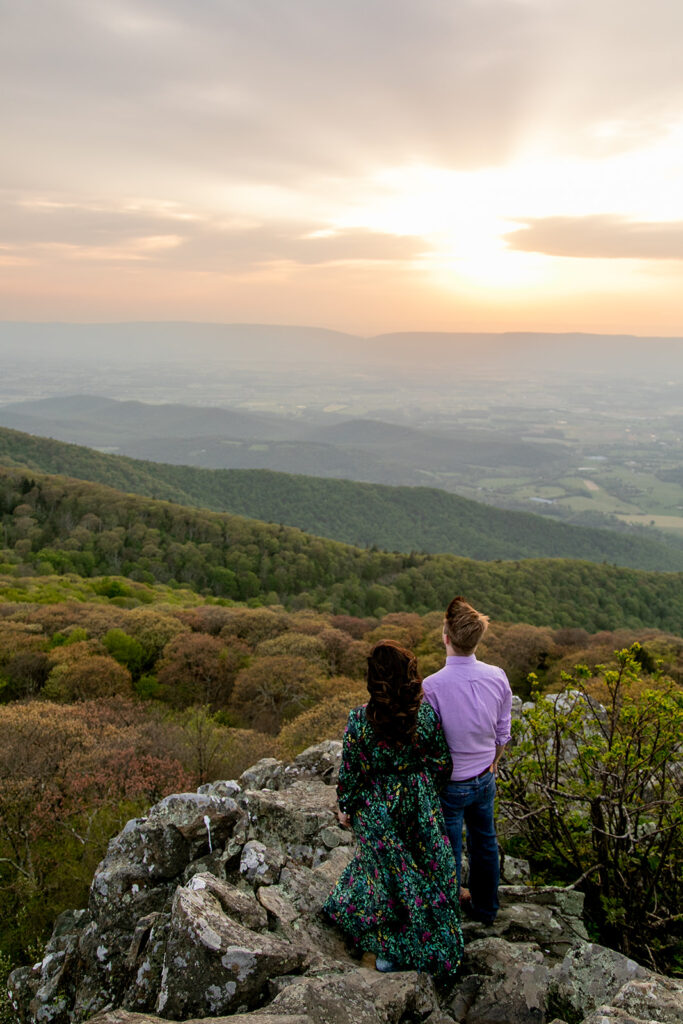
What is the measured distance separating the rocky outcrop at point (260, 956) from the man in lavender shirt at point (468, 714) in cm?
105

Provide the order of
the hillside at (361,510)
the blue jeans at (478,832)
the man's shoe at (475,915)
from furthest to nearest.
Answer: the hillside at (361,510) → the man's shoe at (475,915) → the blue jeans at (478,832)

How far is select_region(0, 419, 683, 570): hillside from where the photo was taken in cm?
11975

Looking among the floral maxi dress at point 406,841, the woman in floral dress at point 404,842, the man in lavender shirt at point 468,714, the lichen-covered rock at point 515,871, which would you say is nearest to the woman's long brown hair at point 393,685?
the woman in floral dress at point 404,842

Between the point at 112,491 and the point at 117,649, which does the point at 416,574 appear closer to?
the point at 112,491

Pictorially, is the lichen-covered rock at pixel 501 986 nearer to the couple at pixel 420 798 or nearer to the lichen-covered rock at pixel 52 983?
the couple at pixel 420 798

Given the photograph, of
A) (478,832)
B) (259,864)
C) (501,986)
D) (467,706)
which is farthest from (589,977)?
(259,864)

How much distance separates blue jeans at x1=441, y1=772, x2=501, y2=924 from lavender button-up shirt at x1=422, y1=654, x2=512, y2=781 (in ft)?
0.62

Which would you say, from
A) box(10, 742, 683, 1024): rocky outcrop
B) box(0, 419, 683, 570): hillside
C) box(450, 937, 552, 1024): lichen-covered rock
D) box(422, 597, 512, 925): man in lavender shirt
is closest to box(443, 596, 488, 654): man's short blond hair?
box(422, 597, 512, 925): man in lavender shirt

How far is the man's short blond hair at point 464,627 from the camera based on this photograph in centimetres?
454

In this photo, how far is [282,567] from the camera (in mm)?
66688

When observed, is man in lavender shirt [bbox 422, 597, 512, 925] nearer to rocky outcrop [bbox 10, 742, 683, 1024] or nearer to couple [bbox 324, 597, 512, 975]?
couple [bbox 324, 597, 512, 975]

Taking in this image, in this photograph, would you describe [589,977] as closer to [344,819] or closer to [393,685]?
[344,819]

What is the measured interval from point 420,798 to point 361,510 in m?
139

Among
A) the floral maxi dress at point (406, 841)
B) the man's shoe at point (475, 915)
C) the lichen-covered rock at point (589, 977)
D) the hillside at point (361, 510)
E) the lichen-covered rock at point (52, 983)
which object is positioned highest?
the floral maxi dress at point (406, 841)
